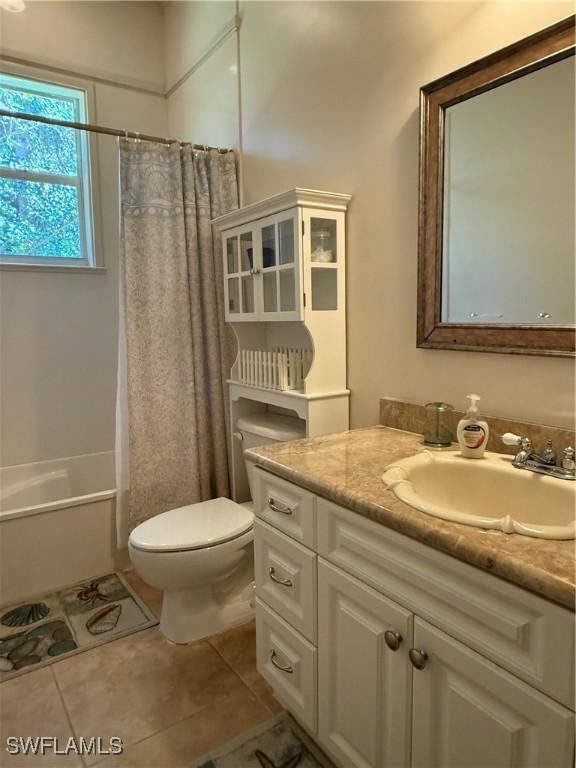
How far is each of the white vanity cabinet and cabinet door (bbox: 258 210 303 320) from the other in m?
0.69

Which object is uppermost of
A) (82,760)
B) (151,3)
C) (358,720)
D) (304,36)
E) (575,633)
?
(151,3)

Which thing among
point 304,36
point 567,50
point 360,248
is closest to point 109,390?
point 360,248

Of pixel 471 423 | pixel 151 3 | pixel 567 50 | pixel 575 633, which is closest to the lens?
pixel 575 633

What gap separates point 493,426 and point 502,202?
23.2 inches

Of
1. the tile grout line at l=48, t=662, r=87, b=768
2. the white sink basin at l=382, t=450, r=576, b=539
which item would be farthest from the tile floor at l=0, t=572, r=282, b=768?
the white sink basin at l=382, t=450, r=576, b=539

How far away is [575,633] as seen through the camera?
2.29 ft

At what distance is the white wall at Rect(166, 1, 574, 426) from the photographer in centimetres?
130

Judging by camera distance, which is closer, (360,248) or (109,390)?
(360,248)

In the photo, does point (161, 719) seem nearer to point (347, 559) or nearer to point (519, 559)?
point (347, 559)

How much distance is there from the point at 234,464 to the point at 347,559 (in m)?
1.34

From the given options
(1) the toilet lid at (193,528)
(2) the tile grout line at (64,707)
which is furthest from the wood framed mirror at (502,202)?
(2) the tile grout line at (64,707)

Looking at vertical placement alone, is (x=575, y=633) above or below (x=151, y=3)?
below

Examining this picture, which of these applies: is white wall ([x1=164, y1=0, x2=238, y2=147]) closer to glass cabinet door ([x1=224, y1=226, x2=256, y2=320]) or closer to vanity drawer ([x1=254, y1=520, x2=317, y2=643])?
glass cabinet door ([x1=224, y1=226, x2=256, y2=320])

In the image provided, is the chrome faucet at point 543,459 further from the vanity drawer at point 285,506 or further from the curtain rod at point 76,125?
the curtain rod at point 76,125
